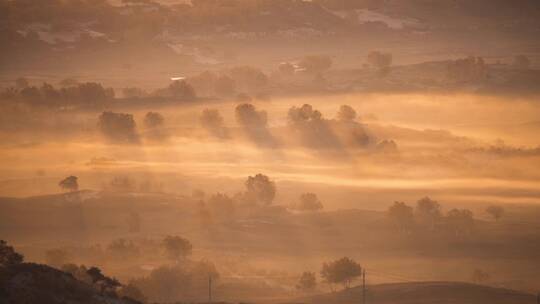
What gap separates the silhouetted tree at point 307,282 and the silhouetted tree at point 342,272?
168 cm

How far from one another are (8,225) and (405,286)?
2406 inches

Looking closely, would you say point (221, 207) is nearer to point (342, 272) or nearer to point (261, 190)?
point (261, 190)

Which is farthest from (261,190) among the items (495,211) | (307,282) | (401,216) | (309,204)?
(307,282)

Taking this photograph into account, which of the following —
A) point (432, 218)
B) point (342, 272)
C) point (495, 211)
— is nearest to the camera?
point (342, 272)

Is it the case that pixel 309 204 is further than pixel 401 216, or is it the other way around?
pixel 309 204

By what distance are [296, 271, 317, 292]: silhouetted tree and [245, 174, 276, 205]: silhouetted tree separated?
1800 inches

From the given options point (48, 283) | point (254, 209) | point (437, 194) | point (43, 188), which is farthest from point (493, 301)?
point (43, 188)

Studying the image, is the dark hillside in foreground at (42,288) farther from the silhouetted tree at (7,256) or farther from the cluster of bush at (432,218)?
the cluster of bush at (432,218)

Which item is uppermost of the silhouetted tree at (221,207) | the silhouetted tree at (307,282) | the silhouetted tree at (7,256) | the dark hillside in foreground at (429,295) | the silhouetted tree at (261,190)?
the silhouetted tree at (261,190)

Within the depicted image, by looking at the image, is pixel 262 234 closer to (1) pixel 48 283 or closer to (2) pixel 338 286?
(2) pixel 338 286

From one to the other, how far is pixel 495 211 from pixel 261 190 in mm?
34744

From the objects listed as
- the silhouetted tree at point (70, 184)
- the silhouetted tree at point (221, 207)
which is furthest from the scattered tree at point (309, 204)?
the silhouetted tree at point (70, 184)

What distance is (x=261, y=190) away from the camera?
543 feet

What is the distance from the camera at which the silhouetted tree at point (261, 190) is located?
164 metres
